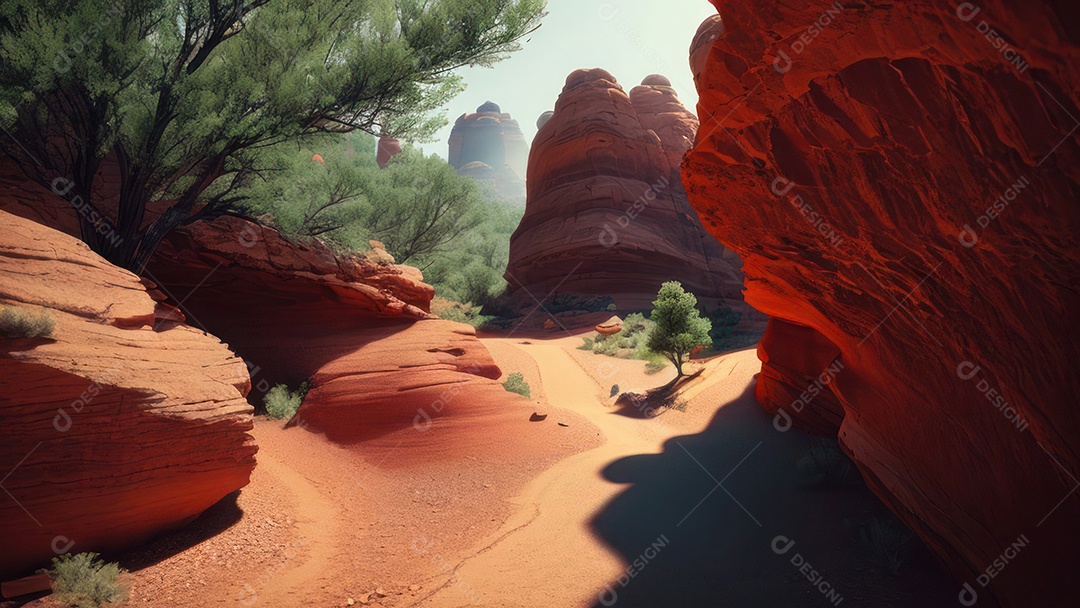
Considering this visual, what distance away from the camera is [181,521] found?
5516 mm

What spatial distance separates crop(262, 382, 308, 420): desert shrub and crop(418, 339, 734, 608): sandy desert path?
515 cm

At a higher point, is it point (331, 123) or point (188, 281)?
point (331, 123)

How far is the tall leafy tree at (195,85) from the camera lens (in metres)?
8.00

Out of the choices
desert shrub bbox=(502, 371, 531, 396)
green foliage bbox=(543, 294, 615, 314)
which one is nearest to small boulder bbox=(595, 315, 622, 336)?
green foliage bbox=(543, 294, 615, 314)

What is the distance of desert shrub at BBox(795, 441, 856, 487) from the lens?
664 cm

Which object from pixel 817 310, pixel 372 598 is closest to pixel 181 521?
pixel 372 598

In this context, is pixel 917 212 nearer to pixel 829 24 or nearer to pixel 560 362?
pixel 829 24

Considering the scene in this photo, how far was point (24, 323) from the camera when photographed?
4.49 metres

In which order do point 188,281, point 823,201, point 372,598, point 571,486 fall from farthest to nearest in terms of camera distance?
point 188,281
point 571,486
point 372,598
point 823,201

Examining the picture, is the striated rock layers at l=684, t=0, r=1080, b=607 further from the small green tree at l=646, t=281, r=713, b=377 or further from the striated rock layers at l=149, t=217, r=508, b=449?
the small green tree at l=646, t=281, r=713, b=377

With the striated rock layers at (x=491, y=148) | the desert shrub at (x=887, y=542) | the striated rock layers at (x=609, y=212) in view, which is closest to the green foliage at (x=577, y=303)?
the striated rock layers at (x=609, y=212)

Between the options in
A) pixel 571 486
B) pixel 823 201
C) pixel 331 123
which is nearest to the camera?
pixel 823 201

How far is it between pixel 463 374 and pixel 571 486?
385 cm

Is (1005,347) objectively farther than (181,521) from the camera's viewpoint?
No
